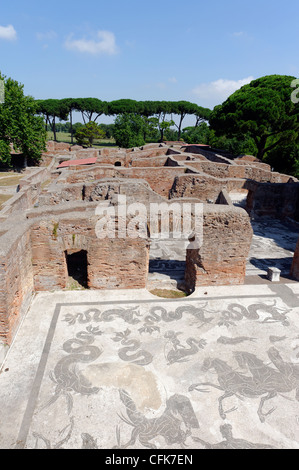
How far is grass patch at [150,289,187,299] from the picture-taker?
25.0 feet

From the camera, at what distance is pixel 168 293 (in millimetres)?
7789

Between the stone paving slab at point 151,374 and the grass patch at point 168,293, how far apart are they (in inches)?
25.2

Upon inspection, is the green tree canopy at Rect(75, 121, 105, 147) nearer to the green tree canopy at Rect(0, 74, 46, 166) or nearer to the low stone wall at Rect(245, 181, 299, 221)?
the green tree canopy at Rect(0, 74, 46, 166)

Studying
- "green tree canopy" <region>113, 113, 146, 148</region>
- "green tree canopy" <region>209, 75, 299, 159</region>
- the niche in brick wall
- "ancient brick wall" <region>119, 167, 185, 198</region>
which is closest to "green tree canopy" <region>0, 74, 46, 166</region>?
"ancient brick wall" <region>119, 167, 185, 198</region>

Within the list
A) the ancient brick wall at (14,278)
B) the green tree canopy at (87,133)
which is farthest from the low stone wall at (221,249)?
the green tree canopy at (87,133)

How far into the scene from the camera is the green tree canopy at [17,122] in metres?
22.7

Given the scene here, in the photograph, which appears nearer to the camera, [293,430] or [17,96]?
[293,430]

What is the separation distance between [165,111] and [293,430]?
54.8 metres

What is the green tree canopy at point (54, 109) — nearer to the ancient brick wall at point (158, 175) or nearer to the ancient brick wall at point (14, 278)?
the ancient brick wall at point (158, 175)

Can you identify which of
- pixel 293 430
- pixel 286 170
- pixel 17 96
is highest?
pixel 17 96

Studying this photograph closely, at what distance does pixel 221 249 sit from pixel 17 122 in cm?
2212

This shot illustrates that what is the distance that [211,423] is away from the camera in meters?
4.08
